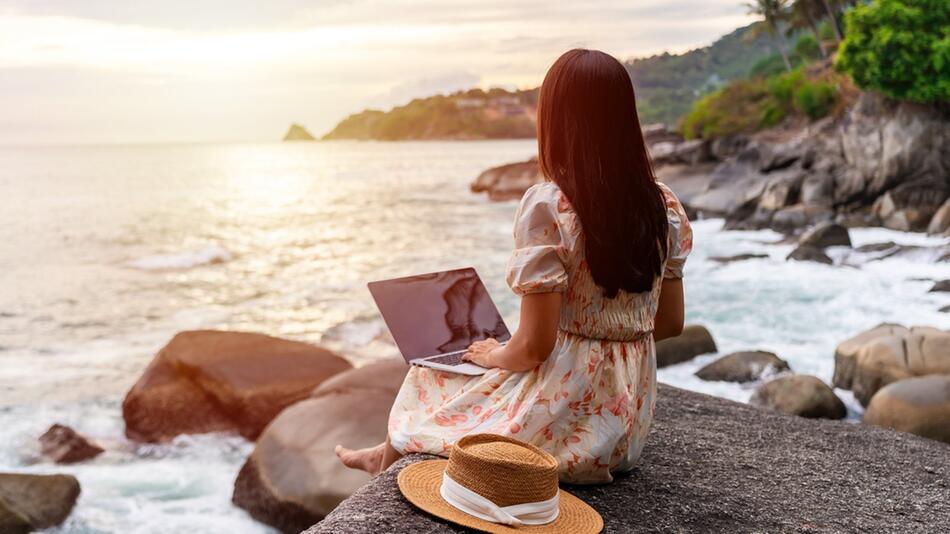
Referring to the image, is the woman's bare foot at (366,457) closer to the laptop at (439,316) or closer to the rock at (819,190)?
the laptop at (439,316)

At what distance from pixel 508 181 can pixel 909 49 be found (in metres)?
23.4

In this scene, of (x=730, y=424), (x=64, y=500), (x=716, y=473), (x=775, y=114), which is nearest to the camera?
(x=716, y=473)

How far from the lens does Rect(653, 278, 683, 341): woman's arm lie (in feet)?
13.2

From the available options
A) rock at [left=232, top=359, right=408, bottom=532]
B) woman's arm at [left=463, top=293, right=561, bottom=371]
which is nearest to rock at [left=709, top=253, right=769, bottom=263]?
rock at [left=232, top=359, right=408, bottom=532]

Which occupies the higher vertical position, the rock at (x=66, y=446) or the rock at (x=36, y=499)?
the rock at (x=36, y=499)

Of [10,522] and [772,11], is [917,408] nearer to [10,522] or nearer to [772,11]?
[10,522]

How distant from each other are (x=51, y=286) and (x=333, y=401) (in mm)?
17685

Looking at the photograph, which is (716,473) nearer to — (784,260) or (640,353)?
(640,353)

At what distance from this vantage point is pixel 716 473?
4.43 metres

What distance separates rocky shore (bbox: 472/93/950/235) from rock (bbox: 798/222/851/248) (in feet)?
10.2

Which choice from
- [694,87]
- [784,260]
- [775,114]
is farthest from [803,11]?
[694,87]

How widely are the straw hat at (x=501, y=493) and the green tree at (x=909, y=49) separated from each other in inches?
1026

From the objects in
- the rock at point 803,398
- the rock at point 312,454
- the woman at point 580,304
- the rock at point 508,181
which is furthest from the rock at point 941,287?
the rock at point 508,181

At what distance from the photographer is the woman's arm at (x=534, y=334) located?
136 inches
